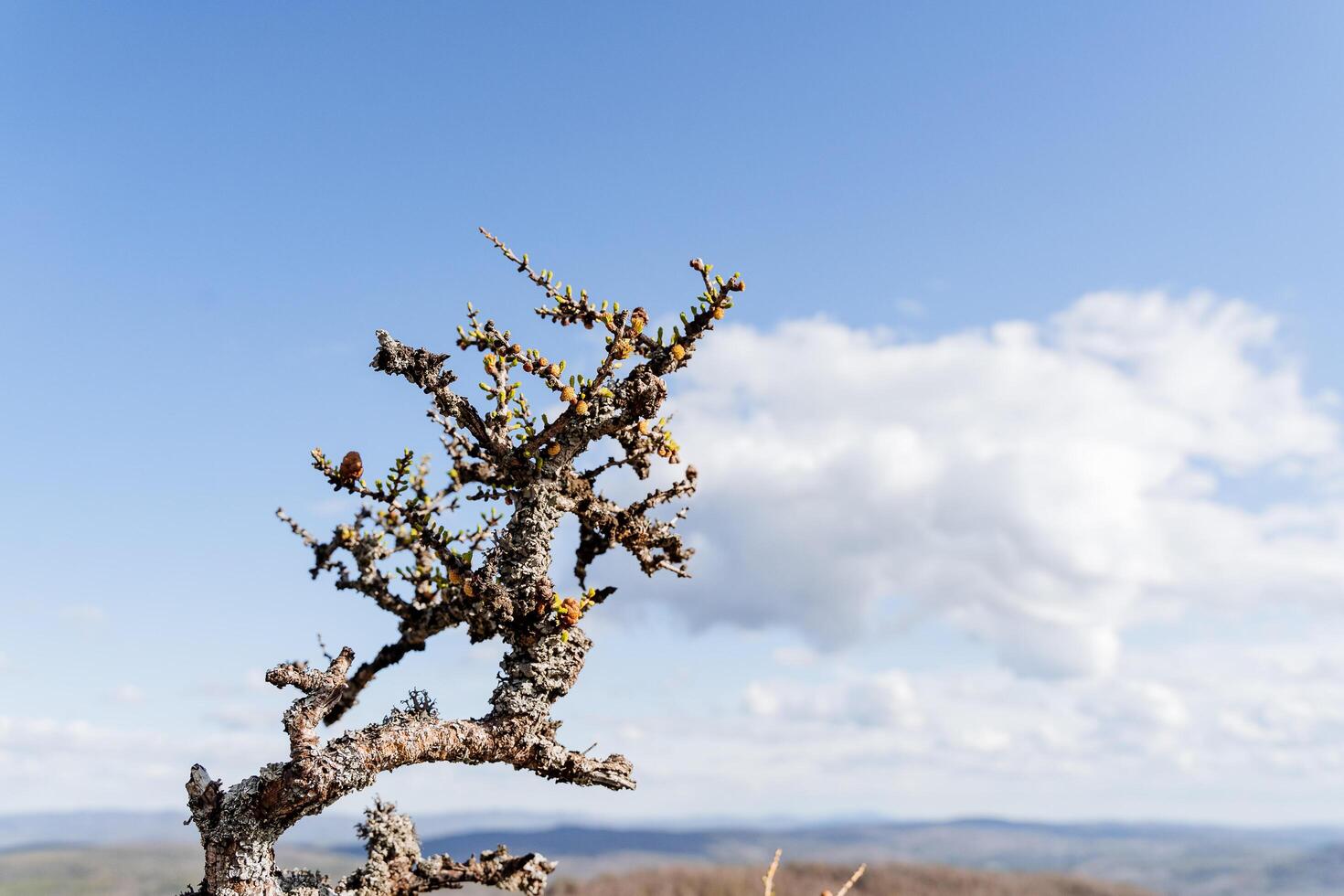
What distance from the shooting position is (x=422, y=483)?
36.0 feet

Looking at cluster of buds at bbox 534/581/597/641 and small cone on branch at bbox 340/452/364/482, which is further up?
small cone on branch at bbox 340/452/364/482

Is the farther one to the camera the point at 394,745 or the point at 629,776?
the point at 629,776

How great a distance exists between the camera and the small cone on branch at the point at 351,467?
985 centimetres

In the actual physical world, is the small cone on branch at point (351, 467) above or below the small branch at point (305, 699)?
above

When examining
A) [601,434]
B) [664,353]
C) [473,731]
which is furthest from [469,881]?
[664,353]

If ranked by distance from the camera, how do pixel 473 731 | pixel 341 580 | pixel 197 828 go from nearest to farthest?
pixel 197 828 → pixel 473 731 → pixel 341 580

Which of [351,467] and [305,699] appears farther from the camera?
[351,467]

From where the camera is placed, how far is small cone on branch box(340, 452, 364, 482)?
985 cm

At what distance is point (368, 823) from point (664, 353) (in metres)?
5.67

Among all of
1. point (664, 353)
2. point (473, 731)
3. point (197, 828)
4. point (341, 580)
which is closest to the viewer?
point (197, 828)

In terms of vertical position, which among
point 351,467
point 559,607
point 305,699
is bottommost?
point 305,699

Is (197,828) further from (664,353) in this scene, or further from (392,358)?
(664,353)

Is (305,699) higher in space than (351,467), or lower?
lower

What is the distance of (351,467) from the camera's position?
32.4 ft
